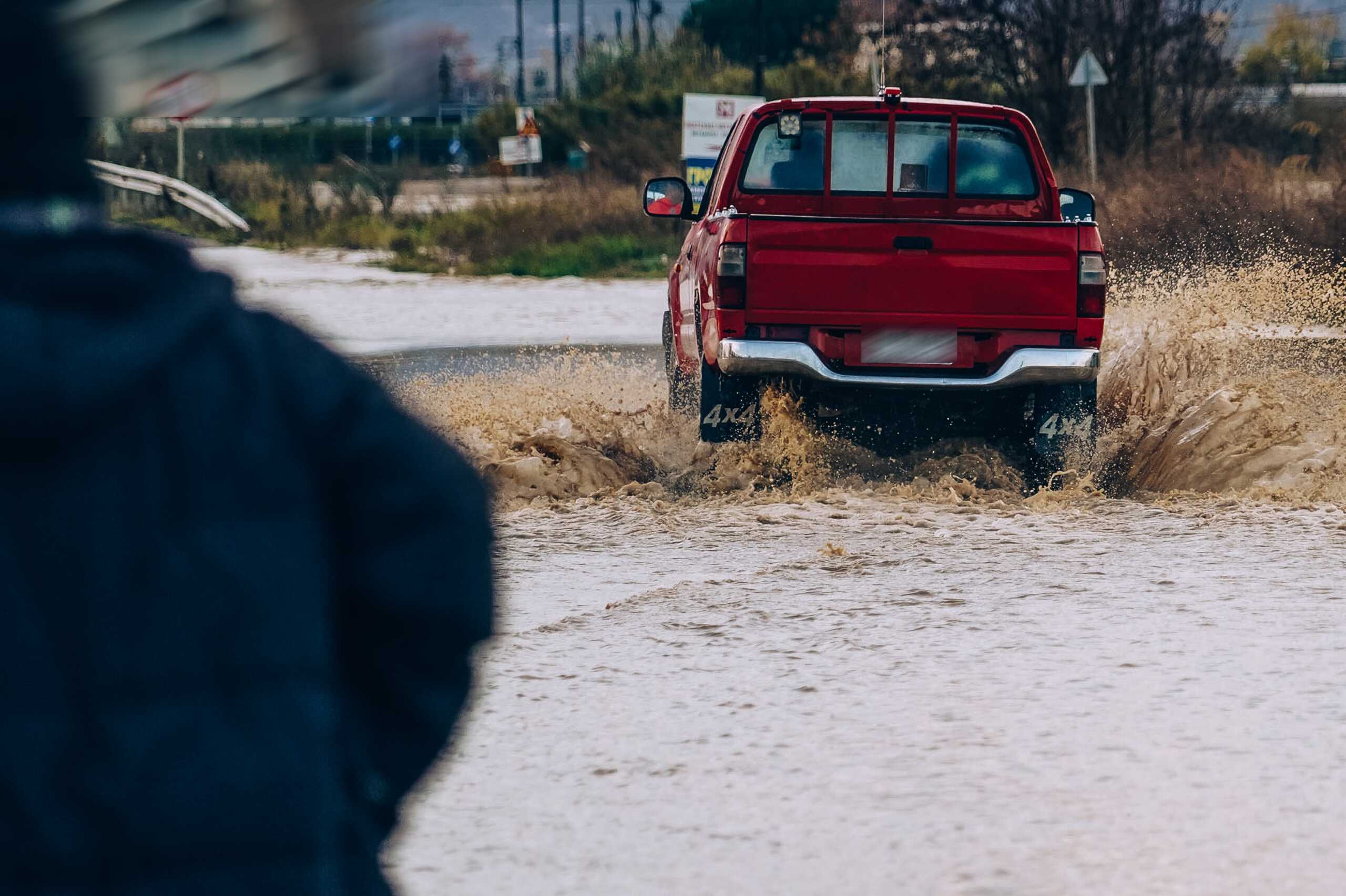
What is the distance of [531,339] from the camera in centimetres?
1625

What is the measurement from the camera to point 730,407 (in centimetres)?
820

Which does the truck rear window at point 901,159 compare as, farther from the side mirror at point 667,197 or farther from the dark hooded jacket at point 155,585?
the dark hooded jacket at point 155,585

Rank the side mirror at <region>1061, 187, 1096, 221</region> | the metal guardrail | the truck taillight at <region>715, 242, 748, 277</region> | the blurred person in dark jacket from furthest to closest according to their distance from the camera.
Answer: the metal guardrail → the side mirror at <region>1061, 187, 1096, 221</region> → the truck taillight at <region>715, 242, 748, 277</region> → the blurred person in dark jacket

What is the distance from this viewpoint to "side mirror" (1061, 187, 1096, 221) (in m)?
9.23

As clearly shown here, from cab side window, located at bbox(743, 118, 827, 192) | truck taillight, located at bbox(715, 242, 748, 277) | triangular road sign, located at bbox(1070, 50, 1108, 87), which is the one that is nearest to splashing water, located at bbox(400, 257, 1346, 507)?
truck taillight, located at bbox(715, 242, 748, 277)

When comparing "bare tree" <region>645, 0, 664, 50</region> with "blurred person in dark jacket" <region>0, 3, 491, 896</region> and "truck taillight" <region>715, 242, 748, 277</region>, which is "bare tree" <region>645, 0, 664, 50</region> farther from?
"blurred person in dark jacket" <region>0, 3, 491, 896</region>

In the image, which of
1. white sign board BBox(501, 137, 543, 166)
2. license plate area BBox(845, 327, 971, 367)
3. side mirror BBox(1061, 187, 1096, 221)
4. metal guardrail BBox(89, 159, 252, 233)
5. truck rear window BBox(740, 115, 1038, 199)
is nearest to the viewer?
license plate area BBox(845, 327, 971, 367)

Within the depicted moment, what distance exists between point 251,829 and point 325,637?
0.17m

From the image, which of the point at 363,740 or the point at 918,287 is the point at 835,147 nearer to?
the point at 918,287

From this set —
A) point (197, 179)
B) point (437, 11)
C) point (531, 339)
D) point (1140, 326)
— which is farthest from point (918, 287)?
point (197, 179)

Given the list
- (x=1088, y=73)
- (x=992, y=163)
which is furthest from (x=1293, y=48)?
(x=992, y=163)

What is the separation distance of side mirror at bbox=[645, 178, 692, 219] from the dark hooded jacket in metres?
8.19

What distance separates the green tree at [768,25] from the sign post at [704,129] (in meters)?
35.6

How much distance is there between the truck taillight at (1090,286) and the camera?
777 cm
